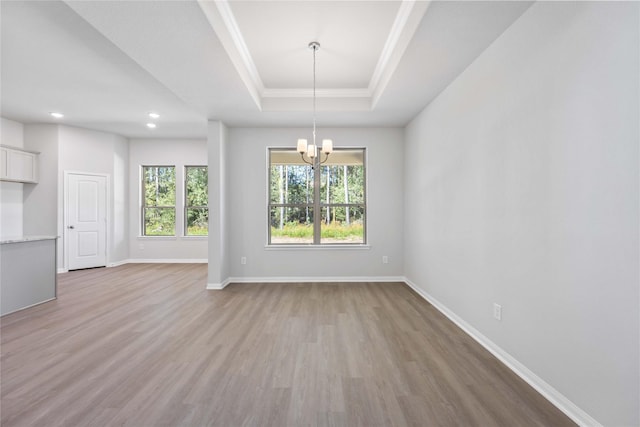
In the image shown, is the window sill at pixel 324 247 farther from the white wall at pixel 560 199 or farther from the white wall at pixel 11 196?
the white wall at pixel 11 196

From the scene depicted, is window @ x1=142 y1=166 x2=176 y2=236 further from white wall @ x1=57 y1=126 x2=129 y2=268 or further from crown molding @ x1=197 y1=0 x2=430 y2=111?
crown molding @ x1=197 y1=0 x2=430 y2=111

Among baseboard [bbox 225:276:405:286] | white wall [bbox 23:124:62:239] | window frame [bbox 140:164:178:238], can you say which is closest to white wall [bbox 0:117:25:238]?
white wall [bbox 23:124:62:239]

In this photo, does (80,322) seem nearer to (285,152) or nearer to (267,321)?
(267,321)

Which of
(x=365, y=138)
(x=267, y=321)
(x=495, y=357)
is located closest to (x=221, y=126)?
(x=365, y=138)

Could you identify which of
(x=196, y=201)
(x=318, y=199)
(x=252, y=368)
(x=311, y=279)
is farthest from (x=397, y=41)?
(x=196, y=201)

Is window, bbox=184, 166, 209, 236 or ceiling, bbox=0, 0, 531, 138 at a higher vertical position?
ceiling, bbox=0, 0, 531, 138

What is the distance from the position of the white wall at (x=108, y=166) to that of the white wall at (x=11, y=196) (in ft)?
2.26

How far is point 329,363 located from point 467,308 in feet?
5.19

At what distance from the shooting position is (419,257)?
14.6ft

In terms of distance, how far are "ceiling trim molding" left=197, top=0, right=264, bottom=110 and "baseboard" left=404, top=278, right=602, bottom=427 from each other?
352 cm

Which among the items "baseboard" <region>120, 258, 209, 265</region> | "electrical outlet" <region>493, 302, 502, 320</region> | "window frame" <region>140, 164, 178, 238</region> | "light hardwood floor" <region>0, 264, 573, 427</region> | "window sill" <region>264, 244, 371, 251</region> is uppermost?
"window frame" <region>140, 164, 178, 238</region>

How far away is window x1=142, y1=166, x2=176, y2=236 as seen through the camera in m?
7.08

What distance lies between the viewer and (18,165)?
5.39 m

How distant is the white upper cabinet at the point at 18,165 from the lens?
520 cm
